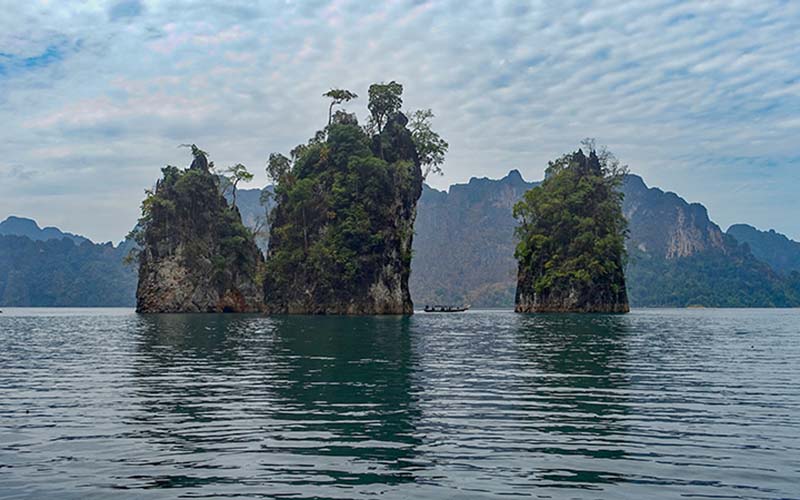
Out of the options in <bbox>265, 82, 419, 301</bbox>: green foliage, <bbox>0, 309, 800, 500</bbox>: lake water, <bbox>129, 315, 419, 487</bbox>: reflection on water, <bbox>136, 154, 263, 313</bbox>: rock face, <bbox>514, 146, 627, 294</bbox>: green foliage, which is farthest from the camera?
<bbox>136, 154, 263, 313</bbox>: rock face

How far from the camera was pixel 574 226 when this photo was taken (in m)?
119

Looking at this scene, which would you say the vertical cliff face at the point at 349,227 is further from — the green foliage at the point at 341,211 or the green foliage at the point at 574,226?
the green foliage at the point at 574,226

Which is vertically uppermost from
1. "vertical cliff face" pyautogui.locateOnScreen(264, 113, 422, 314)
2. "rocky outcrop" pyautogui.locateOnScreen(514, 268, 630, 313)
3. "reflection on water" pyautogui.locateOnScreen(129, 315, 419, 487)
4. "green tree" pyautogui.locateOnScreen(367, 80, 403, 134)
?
"green tree" pyautogui.locateOnScreen(367, 80, 403, 134)

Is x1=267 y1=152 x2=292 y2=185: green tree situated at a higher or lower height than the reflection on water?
higher

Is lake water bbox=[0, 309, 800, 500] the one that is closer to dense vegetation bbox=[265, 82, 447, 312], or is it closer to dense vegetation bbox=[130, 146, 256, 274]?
dense vegetation bbox=[265, 82, 447, 312]

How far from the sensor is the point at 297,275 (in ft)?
352

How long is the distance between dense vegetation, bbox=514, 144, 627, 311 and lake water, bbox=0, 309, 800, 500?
88350 millimetres

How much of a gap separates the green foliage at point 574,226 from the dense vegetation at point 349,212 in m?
25.3

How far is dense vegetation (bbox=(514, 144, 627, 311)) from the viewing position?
387ft

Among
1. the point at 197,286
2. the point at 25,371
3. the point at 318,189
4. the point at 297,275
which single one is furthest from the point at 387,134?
the point at 25,371

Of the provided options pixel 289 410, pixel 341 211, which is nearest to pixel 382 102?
pixel 341 211

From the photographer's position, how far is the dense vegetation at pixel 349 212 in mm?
101312

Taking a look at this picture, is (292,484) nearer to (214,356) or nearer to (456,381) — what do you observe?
(456,381)

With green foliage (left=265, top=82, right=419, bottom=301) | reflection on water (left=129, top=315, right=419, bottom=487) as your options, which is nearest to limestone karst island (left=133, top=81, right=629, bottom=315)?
green foliage (left=265, top=82, right=419, bottom=301)
